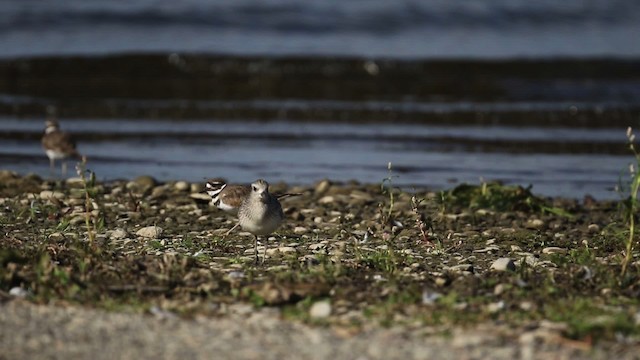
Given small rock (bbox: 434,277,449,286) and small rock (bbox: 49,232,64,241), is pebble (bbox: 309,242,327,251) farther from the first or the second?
small rock (bbox: 49,232,64,241)

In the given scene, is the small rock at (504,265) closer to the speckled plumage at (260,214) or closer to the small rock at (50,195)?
the speckled plumage at (260,214)

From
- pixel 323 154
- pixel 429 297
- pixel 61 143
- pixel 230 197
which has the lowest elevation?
pixel 429 297

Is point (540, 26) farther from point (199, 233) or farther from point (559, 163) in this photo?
point (199, 233)

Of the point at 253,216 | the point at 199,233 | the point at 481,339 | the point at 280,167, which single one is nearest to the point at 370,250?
the point at 253,216

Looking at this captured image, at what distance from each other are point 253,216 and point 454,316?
295 centimetres

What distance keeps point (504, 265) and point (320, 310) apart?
6.81 ft

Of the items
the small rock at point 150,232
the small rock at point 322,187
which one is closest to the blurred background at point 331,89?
the small rock at point 322,187

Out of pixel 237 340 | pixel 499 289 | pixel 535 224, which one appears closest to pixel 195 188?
pixel 535 224

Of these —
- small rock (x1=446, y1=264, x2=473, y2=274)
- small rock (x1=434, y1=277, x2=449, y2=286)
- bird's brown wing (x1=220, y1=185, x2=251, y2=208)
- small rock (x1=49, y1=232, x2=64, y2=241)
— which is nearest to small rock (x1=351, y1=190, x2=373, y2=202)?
bird's brown wing (x1=220, y1=185, x2=251, y2=208)

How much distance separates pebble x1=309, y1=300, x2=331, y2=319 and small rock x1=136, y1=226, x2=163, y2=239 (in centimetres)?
351

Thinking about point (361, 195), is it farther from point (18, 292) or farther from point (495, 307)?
point (18, 292)

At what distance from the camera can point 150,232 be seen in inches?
434

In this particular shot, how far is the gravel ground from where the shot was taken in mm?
6707

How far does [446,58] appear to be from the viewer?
96.3 feet
